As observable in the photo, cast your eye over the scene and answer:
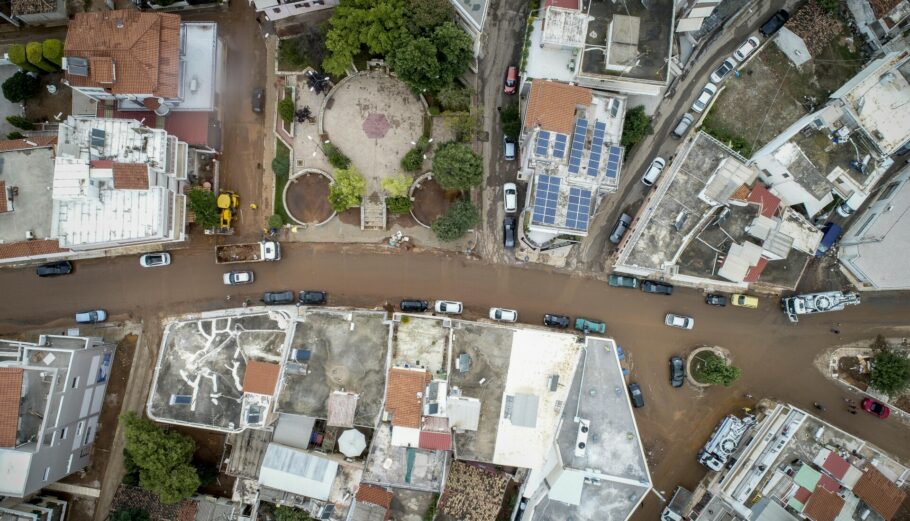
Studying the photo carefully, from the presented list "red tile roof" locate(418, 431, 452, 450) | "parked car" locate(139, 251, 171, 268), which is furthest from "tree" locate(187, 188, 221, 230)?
"red tile roof" locate(418, 431, 452, 450)

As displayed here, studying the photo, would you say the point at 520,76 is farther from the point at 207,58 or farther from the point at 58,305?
the point at 58,305

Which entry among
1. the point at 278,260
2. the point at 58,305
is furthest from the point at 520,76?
the point at 58,305

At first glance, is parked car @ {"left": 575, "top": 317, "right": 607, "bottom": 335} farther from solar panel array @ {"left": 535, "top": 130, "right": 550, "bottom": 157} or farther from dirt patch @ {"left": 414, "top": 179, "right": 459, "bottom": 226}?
dirt patch @ {"left": 414, "top": 179, "right": 459, "bottom": 226}

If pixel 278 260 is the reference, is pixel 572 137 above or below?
above

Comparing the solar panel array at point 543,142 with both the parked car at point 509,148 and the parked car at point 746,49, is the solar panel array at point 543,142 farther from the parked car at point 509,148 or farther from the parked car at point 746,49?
the parked car at point 746,49

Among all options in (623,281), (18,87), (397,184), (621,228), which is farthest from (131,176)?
(623,281)

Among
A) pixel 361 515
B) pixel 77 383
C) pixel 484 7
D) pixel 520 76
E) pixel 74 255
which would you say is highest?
pixel 484 7

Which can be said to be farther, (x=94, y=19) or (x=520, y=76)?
(x=520, y=76)
